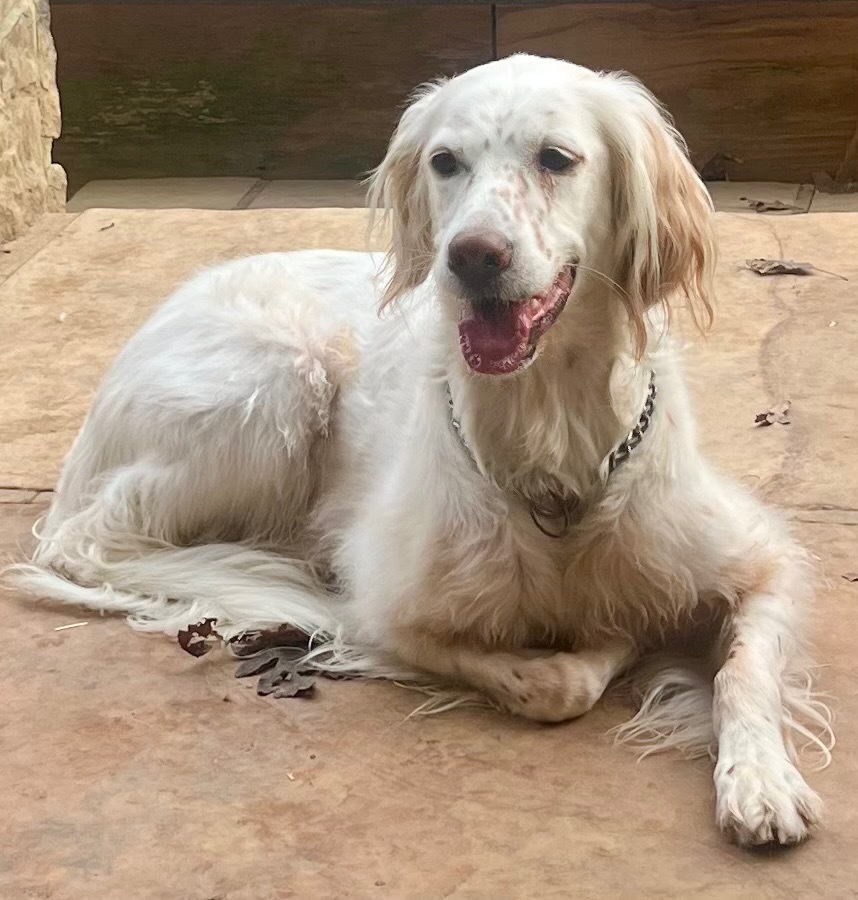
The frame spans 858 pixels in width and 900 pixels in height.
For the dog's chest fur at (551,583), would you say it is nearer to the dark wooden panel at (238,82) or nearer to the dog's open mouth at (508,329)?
the dog's open mouth at (508,329)

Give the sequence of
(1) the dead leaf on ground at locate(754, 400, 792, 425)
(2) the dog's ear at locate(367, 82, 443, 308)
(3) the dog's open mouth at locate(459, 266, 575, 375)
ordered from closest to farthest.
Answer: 1. (3) the dog's open mouth at locate(459, 266, 575, 375)
2. (2) the dog's ear at locate(367, 82, 443, 308)
3. (1) the dead leaf on ground at locate(754, 400, 792, 425)

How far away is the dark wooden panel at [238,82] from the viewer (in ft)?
25.3

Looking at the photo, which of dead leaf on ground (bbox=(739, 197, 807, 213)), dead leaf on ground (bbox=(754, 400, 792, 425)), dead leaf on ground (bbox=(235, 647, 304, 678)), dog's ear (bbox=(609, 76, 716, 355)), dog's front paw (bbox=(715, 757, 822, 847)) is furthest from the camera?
dead leaf on ground (bbox=(739, 197, 807, 213))

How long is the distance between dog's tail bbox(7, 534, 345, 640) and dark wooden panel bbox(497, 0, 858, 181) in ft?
15.6

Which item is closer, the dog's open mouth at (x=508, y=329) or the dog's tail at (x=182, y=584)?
the dog's open mouth at (x=508, y=329)

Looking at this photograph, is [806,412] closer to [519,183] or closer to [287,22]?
[519,183]

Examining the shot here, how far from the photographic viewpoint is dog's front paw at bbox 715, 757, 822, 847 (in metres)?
2.23

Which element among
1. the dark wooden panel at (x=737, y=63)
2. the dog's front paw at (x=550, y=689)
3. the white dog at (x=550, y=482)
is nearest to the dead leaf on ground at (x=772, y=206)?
the dark wooden panel at (x=737, y=63)

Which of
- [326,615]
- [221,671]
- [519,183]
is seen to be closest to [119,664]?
[221,671]

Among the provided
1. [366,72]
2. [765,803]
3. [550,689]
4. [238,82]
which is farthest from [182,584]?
[238,82]

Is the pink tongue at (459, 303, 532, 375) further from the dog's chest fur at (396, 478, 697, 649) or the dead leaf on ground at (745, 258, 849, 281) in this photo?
the dead leaf on ground at (745, 258, 849, 281)

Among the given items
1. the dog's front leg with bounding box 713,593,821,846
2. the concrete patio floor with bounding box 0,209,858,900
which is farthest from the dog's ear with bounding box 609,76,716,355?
the concrete patio floor with bounding box 0,209,858,900

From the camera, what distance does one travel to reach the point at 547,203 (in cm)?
251

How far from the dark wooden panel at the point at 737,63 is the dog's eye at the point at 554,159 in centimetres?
505
